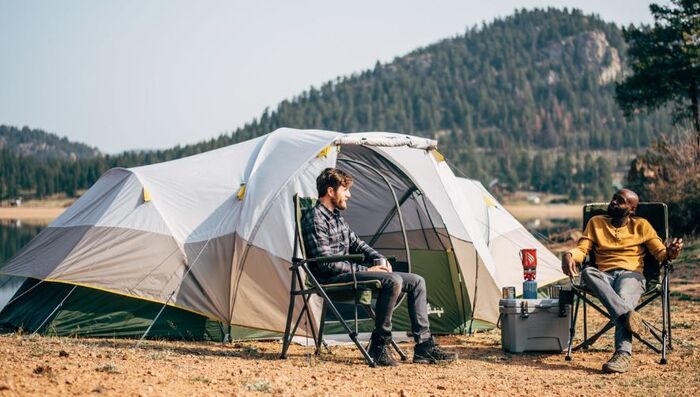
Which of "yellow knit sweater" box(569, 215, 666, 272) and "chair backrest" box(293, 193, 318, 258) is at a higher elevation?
"chair backrest" box(293, 193, 318, 258)

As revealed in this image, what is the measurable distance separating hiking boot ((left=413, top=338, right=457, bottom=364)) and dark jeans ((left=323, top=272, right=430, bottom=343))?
4 centimetres

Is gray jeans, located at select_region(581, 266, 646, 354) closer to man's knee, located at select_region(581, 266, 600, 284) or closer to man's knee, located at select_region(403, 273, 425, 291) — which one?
man's knee, located at select_region(581, 266, 600, 284)

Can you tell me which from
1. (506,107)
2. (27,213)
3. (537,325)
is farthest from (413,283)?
(506,107)

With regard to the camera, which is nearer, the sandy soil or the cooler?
the sandy soil

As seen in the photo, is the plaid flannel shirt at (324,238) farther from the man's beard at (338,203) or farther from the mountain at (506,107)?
the mountain at (506,107)

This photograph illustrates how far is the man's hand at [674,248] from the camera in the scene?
6.31 metres

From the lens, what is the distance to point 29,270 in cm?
797

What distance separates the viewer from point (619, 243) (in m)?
6.71

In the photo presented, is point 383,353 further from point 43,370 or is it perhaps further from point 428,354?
point 43,370

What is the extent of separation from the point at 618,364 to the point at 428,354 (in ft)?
4.04

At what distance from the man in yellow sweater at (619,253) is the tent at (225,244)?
1.34 metres

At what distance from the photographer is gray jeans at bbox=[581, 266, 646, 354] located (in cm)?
610

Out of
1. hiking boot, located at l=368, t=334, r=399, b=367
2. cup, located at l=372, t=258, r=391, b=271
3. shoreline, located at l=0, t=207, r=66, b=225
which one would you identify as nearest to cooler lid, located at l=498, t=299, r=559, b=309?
cup, located at l=372, t=258, r=391, b=271

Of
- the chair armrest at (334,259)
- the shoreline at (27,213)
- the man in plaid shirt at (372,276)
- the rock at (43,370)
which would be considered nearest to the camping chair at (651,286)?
the man in plaid shirt at (372,276)
